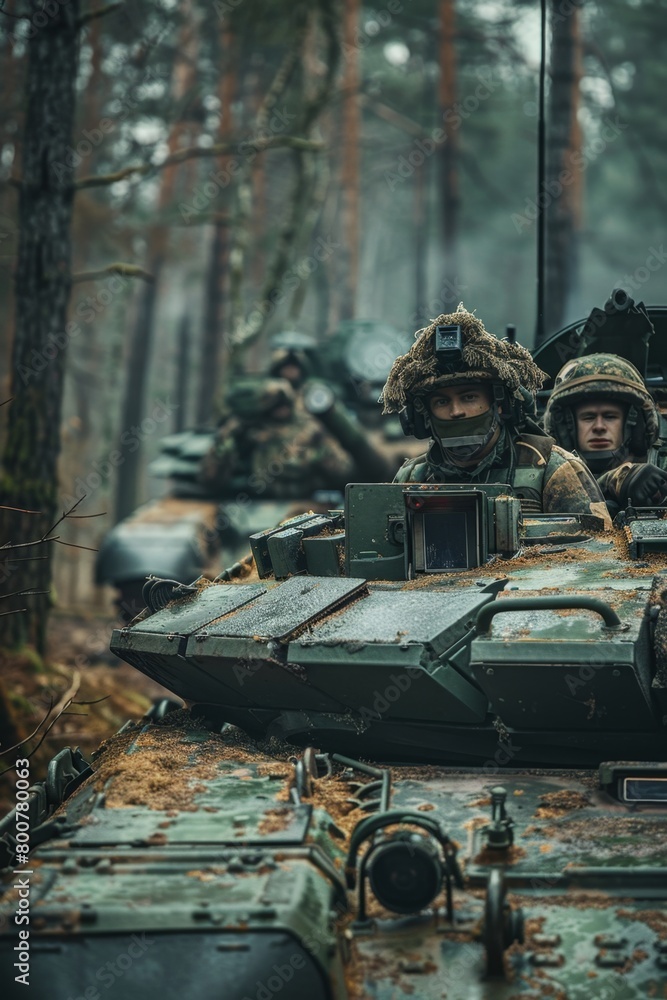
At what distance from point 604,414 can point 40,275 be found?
4961 mm

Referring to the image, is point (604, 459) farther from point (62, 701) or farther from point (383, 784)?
point (62, 701)

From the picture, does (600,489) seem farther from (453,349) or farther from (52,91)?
(52,91)

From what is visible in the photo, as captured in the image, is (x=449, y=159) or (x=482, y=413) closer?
(x=482, y=413)

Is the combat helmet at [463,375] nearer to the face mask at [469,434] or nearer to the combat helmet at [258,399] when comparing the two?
the face mask at [469,434]

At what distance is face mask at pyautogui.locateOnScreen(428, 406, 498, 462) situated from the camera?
7270 millimetres

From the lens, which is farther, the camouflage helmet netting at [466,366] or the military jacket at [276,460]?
the military jacket at [276,460]

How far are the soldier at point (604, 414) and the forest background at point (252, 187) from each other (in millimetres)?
1704

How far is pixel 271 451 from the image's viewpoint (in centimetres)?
1731

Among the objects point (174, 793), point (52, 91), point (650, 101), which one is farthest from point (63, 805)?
point (650, 101)

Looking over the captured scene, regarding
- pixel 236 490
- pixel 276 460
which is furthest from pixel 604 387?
pixel 236 490

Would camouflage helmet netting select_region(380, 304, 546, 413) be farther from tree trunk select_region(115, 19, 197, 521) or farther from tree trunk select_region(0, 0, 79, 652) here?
tree trunk select_region(115, 19, 197, 521)

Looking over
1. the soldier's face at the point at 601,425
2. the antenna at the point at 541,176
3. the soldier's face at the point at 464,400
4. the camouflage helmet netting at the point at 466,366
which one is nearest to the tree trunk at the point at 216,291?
the antenna at the point at 541,176

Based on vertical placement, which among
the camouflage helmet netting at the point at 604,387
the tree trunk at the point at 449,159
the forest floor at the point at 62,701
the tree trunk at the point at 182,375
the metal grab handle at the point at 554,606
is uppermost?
the tree trunk at the point at 449,159

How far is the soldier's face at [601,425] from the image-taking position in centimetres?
848
